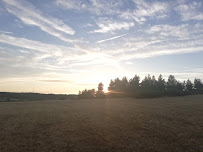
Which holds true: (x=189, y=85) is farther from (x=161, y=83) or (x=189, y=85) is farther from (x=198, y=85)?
(x=161, y=83)

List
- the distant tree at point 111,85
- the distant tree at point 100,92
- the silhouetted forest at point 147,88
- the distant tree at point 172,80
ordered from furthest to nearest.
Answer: the distant tree at point 172,80 < the distant tree at point 111,85 < the distant tree at point 100,92 < the silhouetted forest at point 147,88

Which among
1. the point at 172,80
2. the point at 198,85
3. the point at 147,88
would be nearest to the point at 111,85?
the point at 147,88

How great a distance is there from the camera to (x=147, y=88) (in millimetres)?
95125

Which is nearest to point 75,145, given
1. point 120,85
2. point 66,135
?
point 66,135

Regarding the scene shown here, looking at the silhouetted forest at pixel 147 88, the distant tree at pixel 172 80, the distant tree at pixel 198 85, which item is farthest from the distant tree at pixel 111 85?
the distant tree at pixel 198 85

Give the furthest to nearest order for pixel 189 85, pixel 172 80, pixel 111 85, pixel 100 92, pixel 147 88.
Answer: pixel 189 85, pixel 172 80, pixel 111 85, pixel 100 92, pixel 147 88

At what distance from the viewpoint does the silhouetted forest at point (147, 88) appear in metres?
85.8

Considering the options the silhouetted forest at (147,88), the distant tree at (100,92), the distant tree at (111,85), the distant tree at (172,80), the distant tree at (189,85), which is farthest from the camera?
the distant tree at (189,85)

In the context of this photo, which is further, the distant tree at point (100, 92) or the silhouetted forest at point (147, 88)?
the distant tree at point (100, 92)

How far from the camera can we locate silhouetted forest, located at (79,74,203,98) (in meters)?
85.8

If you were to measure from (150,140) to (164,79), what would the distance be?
360ft

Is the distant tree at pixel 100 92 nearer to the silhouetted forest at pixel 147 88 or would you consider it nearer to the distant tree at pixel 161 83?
the silhouetted forest at pixel 147 88

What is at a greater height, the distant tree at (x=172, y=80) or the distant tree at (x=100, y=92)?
the distant tree at (x=172, y=80)

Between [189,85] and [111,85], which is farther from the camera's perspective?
[189,85]
